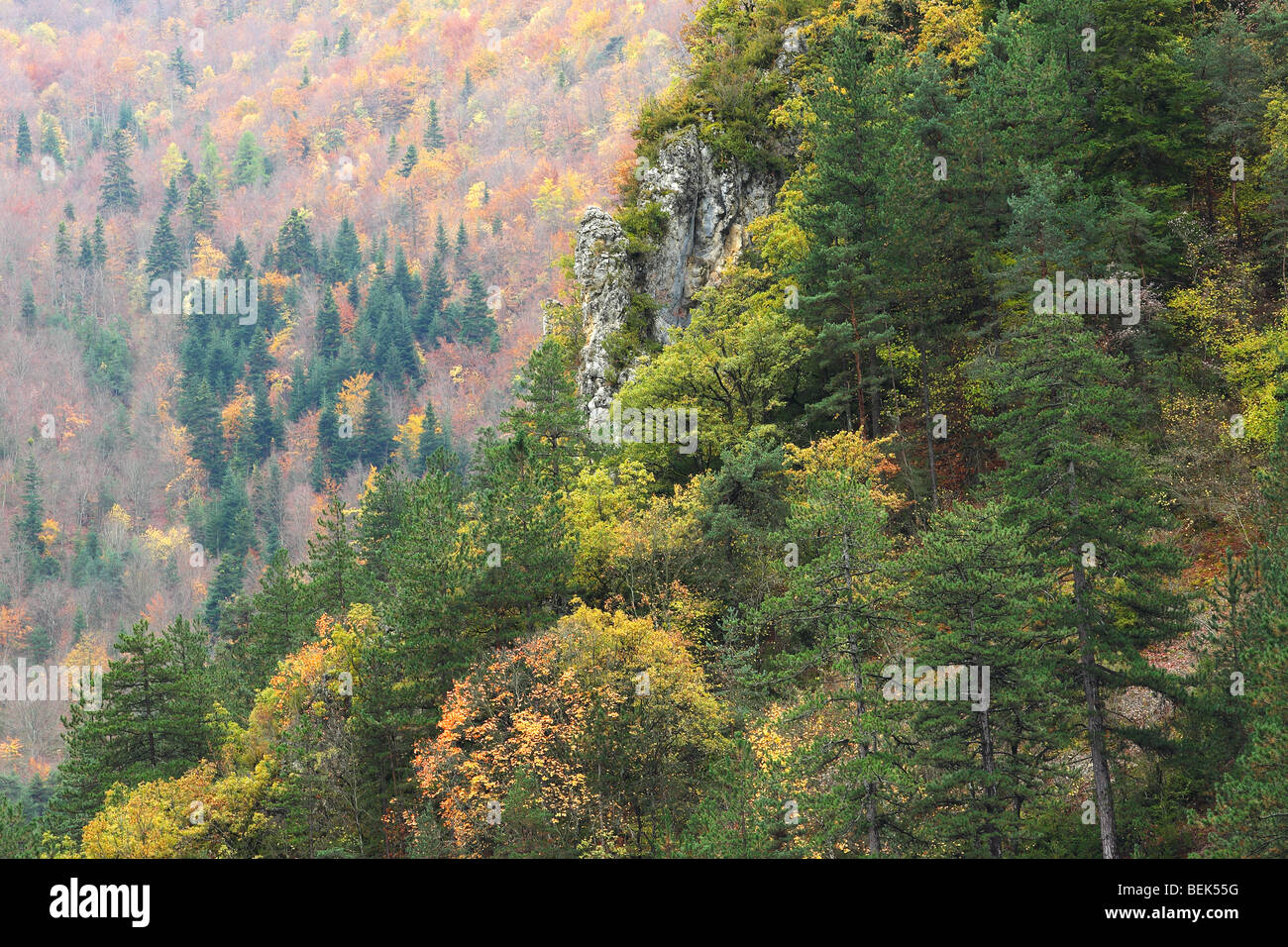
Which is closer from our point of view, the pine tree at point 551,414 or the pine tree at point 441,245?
the pine tree at point 551,414

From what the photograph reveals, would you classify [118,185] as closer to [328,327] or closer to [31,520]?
[328,327]

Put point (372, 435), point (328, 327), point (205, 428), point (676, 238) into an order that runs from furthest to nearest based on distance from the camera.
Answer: point (328, 327) < point (205, 428) < point (372, 435) < point (676, 238)

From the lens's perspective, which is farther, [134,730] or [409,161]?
[409,161]

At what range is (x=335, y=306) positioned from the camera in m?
129

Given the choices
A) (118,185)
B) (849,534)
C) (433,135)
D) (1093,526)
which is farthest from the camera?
(433,135)

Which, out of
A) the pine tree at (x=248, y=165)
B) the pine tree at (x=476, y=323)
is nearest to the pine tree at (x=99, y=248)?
the pine tree at (x=248, y=165)

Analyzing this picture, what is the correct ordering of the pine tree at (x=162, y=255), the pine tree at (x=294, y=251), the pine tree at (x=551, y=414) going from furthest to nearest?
the pine tree at (x=162, y=255) → the pine tree at (x=294, y=251) → the pine tree at (x=551, y=414)

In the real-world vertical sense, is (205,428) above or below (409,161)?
below

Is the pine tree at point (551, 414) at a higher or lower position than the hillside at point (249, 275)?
lower

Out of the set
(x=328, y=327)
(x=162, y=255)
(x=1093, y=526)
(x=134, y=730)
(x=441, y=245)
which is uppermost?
(x=441, y=245)

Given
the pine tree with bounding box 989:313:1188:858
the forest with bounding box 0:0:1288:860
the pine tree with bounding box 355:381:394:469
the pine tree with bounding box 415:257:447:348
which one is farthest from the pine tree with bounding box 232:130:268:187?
the pine tree with bounding box 989:313:1188:858

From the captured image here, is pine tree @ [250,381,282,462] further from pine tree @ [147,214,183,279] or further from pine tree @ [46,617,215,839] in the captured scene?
pine tree @ [46,617,215,839]

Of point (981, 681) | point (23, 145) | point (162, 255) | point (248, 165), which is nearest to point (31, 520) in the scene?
point (162, 255)

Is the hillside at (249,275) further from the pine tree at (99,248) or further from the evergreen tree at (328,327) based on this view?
the evergreen tree at (328,327)
